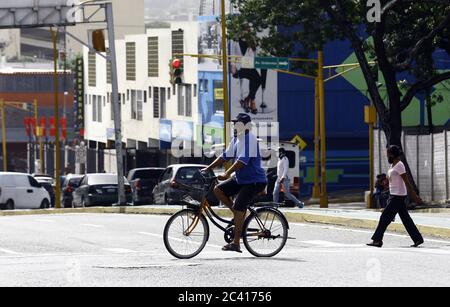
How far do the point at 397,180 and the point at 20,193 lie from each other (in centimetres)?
3483

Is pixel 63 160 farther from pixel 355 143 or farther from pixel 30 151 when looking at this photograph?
pixel 355 143

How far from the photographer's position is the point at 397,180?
20.8 meters

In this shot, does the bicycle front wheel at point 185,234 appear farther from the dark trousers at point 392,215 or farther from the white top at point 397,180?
the white top at point 397,180

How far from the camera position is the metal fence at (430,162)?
46.2 meters

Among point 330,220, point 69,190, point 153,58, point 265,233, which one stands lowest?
point 69,190

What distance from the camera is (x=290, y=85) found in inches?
2544

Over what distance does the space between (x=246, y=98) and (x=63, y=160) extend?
2003 inches

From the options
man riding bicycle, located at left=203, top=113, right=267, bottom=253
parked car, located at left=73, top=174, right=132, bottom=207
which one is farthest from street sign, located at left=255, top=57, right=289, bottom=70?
man riding bicycle, located at left=203, top=113, right=267, bottom=253

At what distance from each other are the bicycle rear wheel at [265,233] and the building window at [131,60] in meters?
66.9

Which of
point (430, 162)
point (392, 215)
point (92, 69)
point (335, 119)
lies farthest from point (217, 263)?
→ point (92, 69)

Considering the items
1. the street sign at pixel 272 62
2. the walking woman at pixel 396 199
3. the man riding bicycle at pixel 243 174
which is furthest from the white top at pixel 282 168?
the man riding bicycle at pixel 243 174

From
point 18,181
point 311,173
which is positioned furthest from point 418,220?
point 311,173

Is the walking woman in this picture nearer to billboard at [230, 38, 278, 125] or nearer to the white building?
billboard at [230, 38, 278, 125]

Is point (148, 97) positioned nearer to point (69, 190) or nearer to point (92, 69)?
point (92, 69)
